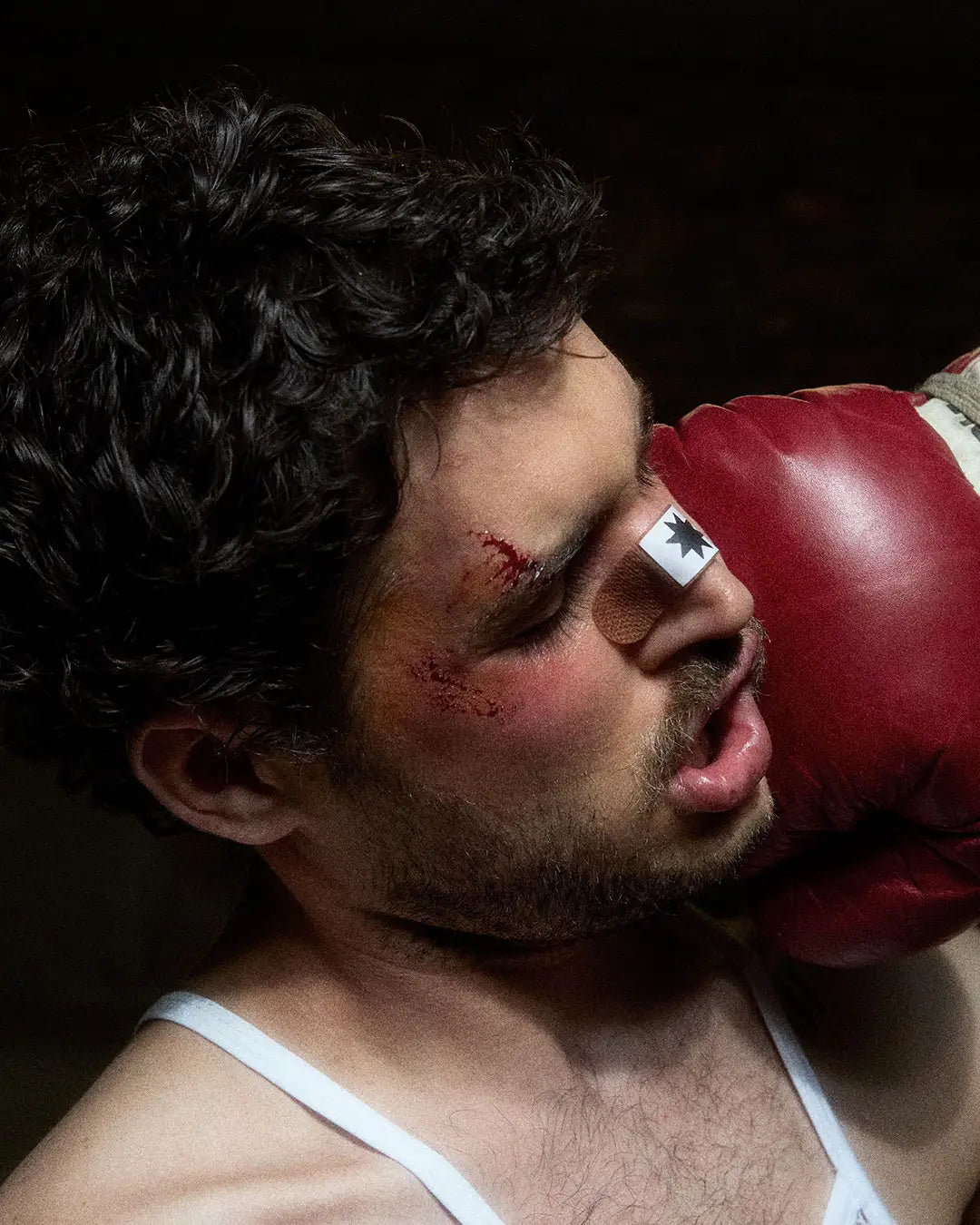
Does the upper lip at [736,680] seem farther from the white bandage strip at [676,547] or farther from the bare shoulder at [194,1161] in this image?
the bare shoulder at [194,1161]

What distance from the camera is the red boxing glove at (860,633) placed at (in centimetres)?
93

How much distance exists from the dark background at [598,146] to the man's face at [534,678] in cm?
81

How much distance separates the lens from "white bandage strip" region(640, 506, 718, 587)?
0.86 metres

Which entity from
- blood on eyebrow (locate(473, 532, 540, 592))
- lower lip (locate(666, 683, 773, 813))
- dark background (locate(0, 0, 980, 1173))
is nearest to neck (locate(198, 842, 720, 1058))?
lower lip (locate(666, 683, 773, 813))

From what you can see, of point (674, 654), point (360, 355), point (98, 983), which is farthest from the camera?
point (98, 983)

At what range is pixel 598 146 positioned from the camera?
169cm

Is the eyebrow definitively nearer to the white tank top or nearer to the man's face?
the man's face

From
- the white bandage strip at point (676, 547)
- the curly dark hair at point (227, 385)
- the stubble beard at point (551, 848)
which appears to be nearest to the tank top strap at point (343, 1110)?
the stubble beard at point (551, 848)

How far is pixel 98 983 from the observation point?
5.45ft

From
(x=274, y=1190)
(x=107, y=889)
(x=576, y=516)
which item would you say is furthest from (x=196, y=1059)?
(x=107, y=889)

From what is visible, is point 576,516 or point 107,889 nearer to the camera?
point 576,516

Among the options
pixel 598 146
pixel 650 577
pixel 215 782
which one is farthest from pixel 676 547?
pixel 598 146

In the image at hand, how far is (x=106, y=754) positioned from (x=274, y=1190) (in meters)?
0.33

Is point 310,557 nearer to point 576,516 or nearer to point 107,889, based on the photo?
point 576,516
